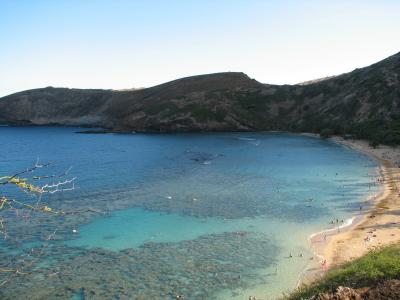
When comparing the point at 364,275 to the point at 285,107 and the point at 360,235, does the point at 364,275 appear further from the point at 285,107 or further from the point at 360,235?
the point at 285,107

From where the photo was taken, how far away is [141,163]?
295 feet

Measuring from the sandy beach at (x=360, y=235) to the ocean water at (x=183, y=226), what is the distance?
1.27 m

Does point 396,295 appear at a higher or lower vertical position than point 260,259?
higher

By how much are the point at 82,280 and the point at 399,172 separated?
185 feet

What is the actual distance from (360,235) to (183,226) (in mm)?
16753

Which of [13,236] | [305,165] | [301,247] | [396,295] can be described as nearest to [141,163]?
[305,165]

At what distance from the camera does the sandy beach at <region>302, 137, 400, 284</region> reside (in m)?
32.8

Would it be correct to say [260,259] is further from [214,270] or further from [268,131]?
[268,131]

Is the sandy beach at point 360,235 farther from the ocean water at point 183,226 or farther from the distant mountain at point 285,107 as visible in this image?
the distant mountain at point 285,107

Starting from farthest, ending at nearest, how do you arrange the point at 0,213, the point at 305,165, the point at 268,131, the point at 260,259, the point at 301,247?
the point at 268,131 → the point at 305,165 → the point at 0,213 → the point at 301,247 → the point at 260,259

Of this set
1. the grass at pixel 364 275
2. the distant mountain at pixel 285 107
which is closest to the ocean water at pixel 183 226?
the grass at pixel 364 275

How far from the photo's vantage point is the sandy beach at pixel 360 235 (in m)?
32.8

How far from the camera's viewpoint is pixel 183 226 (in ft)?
140

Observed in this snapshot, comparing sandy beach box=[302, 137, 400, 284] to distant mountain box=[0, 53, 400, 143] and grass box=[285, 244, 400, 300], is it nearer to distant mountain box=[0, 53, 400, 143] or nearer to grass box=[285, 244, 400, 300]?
grass box=[285, 244, 400, 300]
